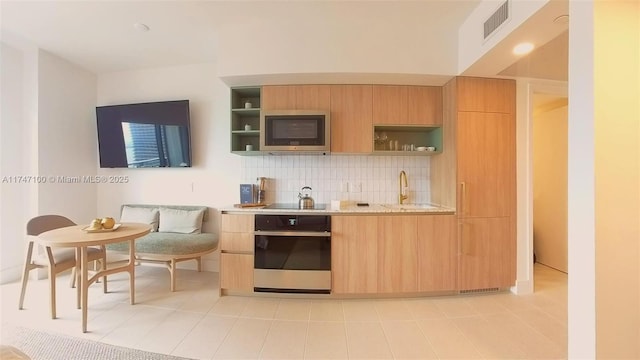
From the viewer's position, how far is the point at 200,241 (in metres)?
2.68

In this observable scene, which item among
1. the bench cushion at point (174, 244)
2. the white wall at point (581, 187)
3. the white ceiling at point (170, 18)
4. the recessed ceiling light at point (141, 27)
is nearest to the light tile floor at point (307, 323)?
the bench cushion at point (174, 244)

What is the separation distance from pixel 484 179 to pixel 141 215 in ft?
12.9

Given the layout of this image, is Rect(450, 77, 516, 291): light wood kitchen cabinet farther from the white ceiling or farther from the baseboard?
the white ceiling

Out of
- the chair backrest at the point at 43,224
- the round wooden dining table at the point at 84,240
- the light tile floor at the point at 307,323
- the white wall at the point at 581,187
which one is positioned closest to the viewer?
the white wall at the point at 581,187

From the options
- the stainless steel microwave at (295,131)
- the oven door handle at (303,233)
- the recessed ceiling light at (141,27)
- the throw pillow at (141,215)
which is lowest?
the oven door handle at (303,233)

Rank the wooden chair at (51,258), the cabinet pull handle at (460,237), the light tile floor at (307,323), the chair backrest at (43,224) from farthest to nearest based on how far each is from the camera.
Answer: the cabinet pull handle at (460,237), the chair backrest at (43,224), the wooden chair at (51,258), the light tile floor at (307,323)

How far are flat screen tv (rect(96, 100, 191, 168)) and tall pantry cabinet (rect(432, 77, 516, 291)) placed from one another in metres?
3.07

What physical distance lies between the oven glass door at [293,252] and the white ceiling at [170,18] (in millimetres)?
2040

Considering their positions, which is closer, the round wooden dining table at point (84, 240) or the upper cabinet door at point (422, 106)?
the round wooden dining table at point (84, 240)

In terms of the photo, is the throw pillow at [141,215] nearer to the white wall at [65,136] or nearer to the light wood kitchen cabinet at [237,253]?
the white wall at [65,136]

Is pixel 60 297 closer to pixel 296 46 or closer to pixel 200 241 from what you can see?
pixel 200 241

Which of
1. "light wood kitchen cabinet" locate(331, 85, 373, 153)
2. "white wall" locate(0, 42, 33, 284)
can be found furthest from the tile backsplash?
"white wall" locate(0, 42, 33, 284)

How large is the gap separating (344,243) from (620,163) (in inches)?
72.1

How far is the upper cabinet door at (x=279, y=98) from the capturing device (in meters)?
2.62
